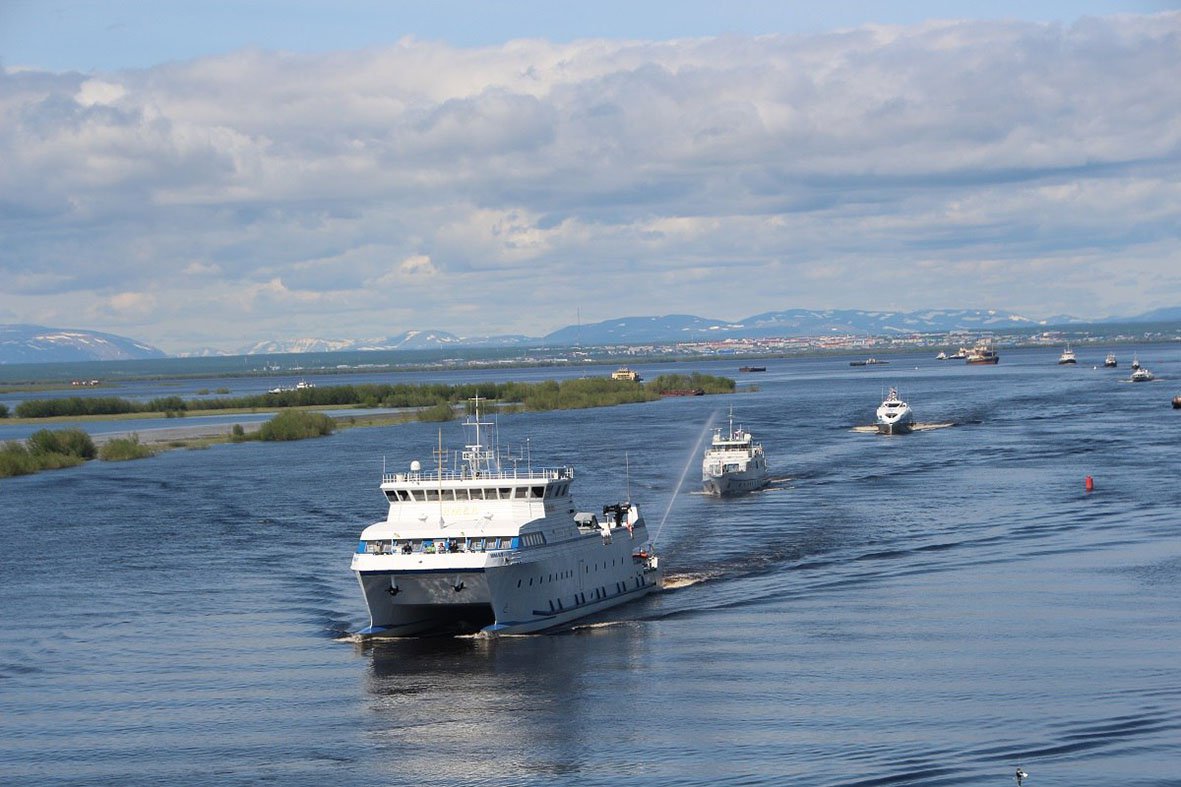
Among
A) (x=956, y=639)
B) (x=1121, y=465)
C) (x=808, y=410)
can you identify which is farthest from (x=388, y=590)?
(x=808, y=410)

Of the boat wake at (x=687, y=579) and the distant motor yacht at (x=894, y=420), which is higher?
the distant motor yacht at (x=894, y=420)

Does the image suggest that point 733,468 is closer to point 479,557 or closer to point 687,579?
point 687,579

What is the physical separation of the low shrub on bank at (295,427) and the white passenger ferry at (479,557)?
342ft

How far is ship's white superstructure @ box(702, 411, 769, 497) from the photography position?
359 ft

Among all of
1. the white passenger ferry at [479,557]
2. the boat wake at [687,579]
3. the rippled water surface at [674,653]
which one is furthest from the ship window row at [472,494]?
the boat wake at [687,579]

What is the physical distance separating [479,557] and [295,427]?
11459 cm

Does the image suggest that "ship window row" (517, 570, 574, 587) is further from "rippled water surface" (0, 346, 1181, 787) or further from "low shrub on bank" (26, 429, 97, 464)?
"low shrub on bank" (26, 429, 97, 464)

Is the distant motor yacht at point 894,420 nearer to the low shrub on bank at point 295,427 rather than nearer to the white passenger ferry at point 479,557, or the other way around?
the low shrub on bank at point 295,427

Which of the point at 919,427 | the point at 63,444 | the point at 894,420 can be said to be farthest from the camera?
the point at 919,427

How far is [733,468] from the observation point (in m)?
111

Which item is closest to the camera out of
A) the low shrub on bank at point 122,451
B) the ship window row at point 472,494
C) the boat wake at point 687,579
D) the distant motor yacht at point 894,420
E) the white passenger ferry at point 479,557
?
the white passenger ferry at point 479,557

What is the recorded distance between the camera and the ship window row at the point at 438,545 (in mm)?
60469

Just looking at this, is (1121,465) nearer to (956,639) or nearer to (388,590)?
(956,639)

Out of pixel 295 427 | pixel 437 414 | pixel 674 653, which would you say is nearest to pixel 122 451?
pixel 295 427
